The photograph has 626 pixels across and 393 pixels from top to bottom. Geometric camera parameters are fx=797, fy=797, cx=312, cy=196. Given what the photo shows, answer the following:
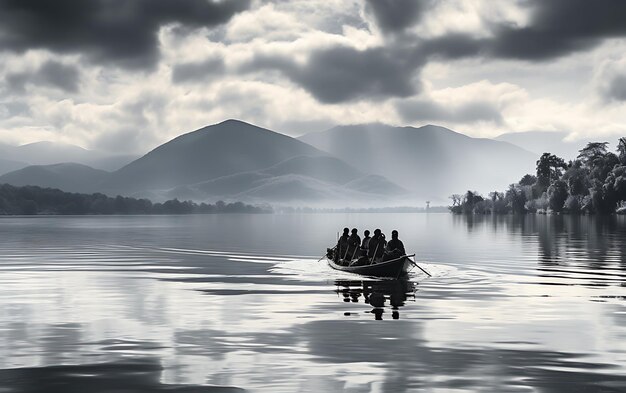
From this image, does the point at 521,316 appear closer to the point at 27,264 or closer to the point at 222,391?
the point at 222,391

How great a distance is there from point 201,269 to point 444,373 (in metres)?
43.8

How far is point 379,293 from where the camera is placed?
43.5m

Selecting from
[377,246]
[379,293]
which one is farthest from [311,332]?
[377,246]

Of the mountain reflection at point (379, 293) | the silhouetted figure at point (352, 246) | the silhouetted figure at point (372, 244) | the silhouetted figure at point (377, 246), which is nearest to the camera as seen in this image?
the mountain reflection at point (379, 293)

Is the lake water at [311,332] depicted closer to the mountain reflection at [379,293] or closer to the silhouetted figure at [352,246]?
the mountain reflection at [379,293]

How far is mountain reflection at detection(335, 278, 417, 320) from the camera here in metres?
36.4

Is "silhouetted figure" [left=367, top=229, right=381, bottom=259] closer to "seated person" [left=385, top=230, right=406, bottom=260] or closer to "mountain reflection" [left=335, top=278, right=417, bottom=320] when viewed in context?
"seated person" [left=385, top=230, right=406, bottom=260]

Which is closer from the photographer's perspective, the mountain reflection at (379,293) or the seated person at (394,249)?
the mountain reflection at (379,293)

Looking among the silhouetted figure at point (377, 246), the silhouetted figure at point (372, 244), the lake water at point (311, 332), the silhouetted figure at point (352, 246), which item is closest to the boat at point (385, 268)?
the silhouetted figure at point (377, 246)

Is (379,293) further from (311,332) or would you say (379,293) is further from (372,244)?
(311,332)

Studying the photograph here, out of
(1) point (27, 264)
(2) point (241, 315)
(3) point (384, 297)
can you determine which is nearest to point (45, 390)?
(2) point (241, 315)

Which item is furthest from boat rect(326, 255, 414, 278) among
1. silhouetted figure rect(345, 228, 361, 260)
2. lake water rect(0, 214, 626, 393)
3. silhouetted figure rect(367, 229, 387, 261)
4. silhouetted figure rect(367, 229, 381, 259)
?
silhouetted figure rect(345, 228, 361, 260)

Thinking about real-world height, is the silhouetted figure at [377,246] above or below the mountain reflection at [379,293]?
above

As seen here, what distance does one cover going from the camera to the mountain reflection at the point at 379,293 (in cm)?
3643
